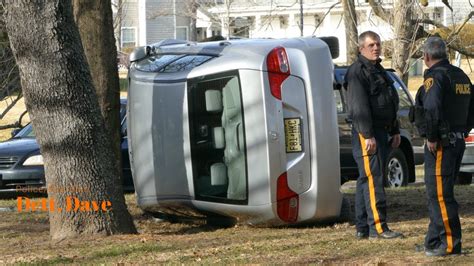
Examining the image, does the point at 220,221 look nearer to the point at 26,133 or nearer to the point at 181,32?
the point at 26,133

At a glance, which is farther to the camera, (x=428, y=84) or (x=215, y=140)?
(x=215, y=140)

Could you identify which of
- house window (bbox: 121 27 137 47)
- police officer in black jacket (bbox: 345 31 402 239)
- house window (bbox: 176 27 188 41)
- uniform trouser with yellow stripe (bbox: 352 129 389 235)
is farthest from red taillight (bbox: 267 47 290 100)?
house window (bbox: 121 27 137 47)

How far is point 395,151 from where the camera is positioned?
14914mm

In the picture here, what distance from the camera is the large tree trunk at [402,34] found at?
2169 cm

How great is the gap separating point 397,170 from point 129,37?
39.9 m

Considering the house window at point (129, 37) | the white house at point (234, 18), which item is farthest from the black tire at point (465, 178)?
the house window at point (129, 37)

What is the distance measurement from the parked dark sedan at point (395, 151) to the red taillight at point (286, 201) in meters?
5.15

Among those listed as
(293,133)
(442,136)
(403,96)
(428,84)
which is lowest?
(403,96)

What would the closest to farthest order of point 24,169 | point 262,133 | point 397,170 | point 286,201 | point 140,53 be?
point 262,133, point 286,201, point 140,53, point 24,169, point 397,170

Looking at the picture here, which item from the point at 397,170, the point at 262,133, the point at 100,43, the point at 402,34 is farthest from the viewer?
the point at 402,34

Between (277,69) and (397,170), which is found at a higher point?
(277,69)

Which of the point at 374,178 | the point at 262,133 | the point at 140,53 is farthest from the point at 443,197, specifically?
the point at 140,53

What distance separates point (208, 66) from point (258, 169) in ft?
3.88

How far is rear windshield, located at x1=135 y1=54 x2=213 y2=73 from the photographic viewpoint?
32.6 feet
